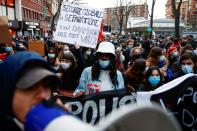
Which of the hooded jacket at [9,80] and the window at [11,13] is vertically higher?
the window at [11,13]

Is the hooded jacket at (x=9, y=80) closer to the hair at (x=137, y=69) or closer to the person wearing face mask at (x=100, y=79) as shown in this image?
the person wearing face mask at (x=100, y=79)

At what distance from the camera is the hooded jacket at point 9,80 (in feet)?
4.30

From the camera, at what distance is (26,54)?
55.3 inches

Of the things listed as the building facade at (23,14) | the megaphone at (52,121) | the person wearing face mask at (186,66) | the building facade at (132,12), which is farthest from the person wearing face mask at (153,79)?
the building facade at (132,12)

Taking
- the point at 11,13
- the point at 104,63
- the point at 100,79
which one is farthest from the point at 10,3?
the point at 100,79

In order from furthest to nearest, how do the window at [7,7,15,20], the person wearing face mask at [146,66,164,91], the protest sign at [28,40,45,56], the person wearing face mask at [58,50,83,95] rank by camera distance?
the window at [7,7,15,20] → the protest sign at [28,40,45,56] → the person wearing face mask at [58,50,83,95] → the person wearing face mask at [146,66,164,91]

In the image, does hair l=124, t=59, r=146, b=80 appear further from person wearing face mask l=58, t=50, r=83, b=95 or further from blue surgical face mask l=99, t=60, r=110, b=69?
blue surgical face mask l=99, t=60, r=110, b=69

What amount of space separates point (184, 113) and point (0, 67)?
98.4 inches

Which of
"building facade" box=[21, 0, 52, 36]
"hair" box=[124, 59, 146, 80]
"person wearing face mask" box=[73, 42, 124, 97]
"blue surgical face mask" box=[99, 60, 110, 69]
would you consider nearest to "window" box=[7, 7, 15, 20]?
"building facade" box=[21, 0, 52, 36]

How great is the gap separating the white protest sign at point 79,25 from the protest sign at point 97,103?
336cm

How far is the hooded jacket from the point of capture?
131cm

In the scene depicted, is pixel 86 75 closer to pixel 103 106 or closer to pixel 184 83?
pixel 103 106

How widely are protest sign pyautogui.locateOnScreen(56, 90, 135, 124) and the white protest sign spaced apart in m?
3.36

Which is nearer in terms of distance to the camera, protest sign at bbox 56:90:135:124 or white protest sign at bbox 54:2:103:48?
protest sign at bbox 56:90:135:124
